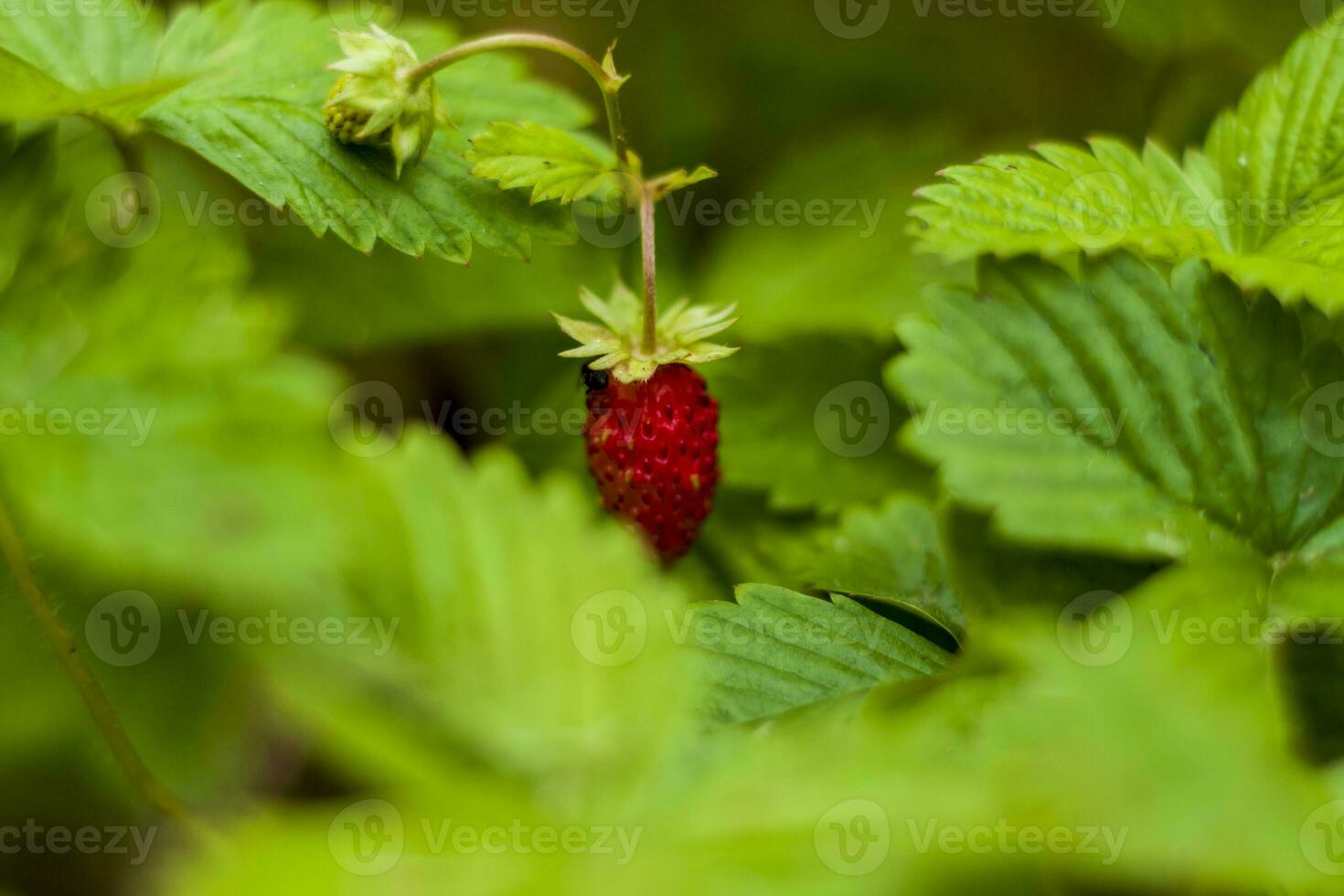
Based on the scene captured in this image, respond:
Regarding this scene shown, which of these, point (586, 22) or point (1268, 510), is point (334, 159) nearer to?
point (1268, 510)

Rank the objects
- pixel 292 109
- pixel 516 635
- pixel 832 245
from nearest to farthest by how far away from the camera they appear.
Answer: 1. pixel 516 635
2. pixel 292 109
3. pixel 832 245

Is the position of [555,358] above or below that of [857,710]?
above

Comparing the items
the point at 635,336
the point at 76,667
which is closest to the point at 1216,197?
the point at 635,336

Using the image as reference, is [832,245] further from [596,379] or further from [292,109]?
[292,109]

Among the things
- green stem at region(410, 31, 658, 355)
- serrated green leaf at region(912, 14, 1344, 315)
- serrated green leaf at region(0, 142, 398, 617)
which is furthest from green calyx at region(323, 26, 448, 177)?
serrated green leaf at region(912, 14, 1344, 315)

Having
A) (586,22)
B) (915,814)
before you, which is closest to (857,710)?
(915,814)

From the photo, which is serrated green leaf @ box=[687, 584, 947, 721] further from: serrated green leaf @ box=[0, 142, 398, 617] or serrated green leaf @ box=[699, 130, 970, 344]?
serrated green leaf @ box=[699, 130, 970, 344]
